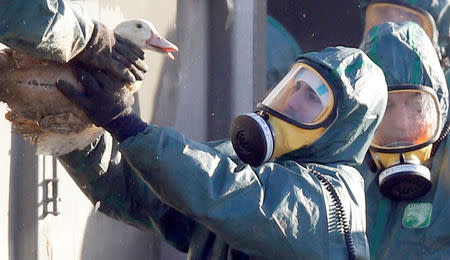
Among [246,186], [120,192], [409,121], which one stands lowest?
[409,121]

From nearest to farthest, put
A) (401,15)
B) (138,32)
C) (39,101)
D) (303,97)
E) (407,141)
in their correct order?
1. (39,101)
2. (138,32)
3. (303,97)
4. (407,141)
5. (401,15)

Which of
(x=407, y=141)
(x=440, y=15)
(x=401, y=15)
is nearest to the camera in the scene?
(x=407, y=141)

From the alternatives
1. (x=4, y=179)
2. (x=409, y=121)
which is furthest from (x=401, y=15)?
(x=4, y=179)

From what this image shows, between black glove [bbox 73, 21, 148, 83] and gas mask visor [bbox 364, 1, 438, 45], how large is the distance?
3154 millimetres

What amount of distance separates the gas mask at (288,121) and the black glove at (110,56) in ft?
1.19

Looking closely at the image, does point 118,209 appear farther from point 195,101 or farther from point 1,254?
point 195,101

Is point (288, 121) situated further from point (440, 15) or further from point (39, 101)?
point (440, 15)

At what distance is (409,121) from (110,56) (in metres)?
2.00

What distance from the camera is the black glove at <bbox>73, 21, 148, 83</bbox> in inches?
130

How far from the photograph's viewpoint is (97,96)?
3305 mm

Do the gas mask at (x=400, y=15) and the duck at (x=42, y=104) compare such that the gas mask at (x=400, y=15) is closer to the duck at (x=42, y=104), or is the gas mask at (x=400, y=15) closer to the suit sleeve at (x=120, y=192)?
the suit sleeve at (x=120, y=192)

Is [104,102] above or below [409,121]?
above

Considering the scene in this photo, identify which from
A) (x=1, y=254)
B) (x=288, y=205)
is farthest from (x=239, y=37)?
(x=288, y=205)

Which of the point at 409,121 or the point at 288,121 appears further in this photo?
the point at 409,121
